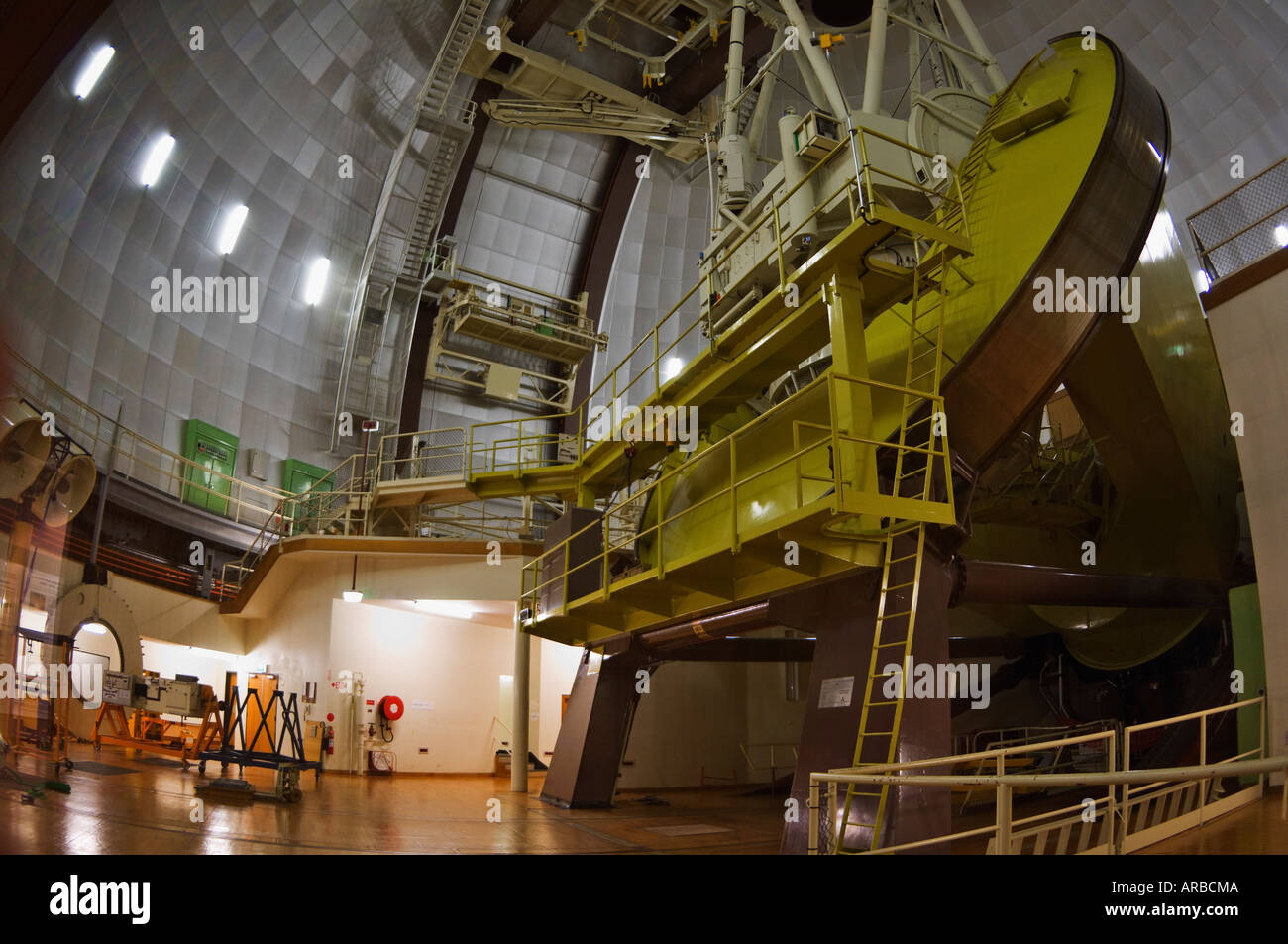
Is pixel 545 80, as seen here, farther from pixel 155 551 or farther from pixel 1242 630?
pixel 1242 630

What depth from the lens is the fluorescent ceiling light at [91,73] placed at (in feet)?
26.1

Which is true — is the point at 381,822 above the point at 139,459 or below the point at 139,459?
below

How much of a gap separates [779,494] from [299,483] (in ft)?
58.5

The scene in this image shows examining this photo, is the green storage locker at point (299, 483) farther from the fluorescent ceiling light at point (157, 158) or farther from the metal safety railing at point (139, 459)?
the fluorescent ceiling light at point (157, 158)

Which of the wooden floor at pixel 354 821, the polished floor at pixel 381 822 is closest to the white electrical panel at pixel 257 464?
the polished floor at pixel 381 822

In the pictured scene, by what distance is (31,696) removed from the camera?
22.9 feet

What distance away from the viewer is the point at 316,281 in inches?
999

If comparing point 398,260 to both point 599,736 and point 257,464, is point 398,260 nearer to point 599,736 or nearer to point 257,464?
point 257,464

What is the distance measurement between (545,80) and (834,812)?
2407 centimetres
